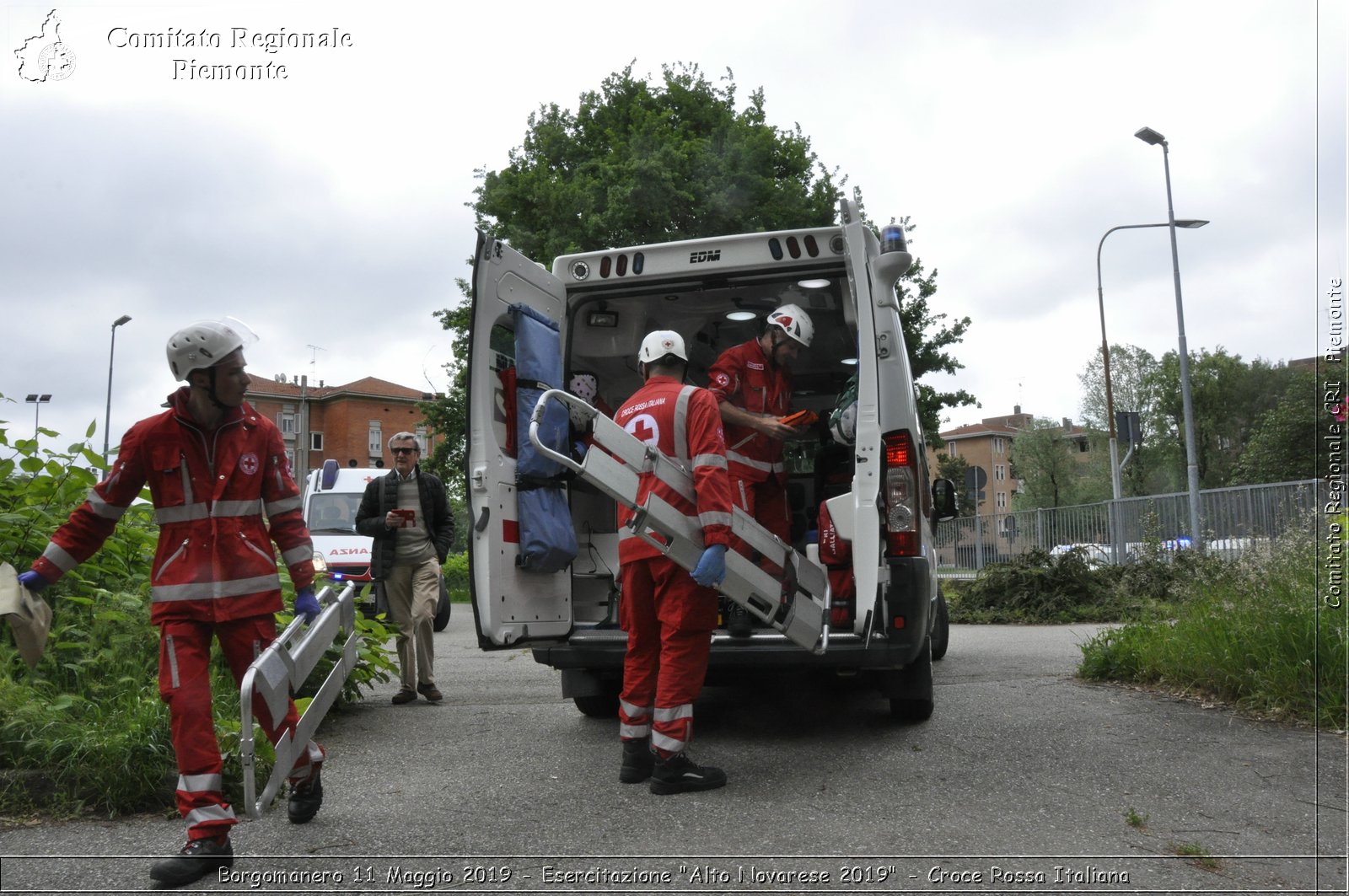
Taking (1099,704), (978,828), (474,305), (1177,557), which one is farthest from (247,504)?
(1177,557)

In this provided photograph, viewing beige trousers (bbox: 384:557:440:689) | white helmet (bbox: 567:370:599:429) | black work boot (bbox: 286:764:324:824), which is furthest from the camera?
beige trousers (bbox: 384:557:440:689)

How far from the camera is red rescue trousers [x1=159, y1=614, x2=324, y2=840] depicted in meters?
3.42

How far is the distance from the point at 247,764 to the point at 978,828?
7.96 feet

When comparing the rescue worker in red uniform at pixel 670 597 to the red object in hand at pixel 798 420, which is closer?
the rescue worker in red uniform at pixel 670 597

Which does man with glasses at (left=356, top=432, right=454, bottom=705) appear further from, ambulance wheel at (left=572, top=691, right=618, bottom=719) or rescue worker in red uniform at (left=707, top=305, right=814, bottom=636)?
rescue worker in red uniform at (left=707, top=305, right=814, bottom=636)

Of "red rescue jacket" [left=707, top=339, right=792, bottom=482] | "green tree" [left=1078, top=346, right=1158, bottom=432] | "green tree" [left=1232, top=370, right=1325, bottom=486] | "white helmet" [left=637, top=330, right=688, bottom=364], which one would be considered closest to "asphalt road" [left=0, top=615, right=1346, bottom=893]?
"red rescue jacket" [left=707, top=339, right=792, bottom=482]

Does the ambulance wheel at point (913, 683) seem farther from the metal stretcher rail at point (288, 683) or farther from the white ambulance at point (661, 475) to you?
the metal stretcher rail at point (288, 683)

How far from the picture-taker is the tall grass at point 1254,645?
5281mm

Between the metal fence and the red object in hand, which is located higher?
the red object in hand

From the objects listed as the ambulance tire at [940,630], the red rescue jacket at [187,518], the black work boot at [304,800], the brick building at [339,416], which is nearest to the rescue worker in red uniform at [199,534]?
the red rescue jacket at [187,518]

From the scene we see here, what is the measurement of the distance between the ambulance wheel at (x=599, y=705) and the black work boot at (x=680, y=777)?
5.41 feet

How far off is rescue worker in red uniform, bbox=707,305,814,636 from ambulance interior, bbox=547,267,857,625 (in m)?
0.27

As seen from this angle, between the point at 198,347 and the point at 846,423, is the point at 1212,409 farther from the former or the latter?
the point at 198,347

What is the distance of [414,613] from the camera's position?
23.2 feet
